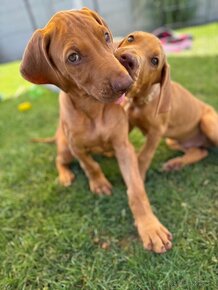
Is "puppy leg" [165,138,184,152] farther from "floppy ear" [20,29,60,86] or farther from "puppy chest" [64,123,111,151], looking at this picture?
"floppy ear" [20,29,60,86]

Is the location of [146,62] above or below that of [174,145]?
above

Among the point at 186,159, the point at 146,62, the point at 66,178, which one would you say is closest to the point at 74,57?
the point at 146,62

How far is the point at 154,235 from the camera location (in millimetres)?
2352

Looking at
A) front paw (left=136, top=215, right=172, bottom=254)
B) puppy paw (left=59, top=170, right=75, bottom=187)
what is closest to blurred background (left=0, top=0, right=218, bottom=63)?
puppy paw (left=59, top=170, right=75, bottom=187)

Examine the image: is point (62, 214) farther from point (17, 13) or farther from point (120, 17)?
point (120, 17)

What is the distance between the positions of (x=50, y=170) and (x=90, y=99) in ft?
4.40

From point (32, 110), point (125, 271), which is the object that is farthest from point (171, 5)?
point (125, 271)

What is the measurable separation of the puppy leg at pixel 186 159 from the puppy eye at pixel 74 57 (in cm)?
154

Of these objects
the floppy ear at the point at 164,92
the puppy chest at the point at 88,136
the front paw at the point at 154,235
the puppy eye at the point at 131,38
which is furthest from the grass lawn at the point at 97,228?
the puppy eye at the point at 131,38

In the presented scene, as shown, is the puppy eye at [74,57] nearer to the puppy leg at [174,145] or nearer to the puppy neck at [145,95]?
the puppy neck at [145,95]

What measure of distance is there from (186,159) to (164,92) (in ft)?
2.95

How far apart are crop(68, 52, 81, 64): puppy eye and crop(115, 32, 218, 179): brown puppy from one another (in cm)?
31

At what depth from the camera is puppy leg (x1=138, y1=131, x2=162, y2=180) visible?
2916 millimetres

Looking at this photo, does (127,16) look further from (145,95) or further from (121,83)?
(121,83)
